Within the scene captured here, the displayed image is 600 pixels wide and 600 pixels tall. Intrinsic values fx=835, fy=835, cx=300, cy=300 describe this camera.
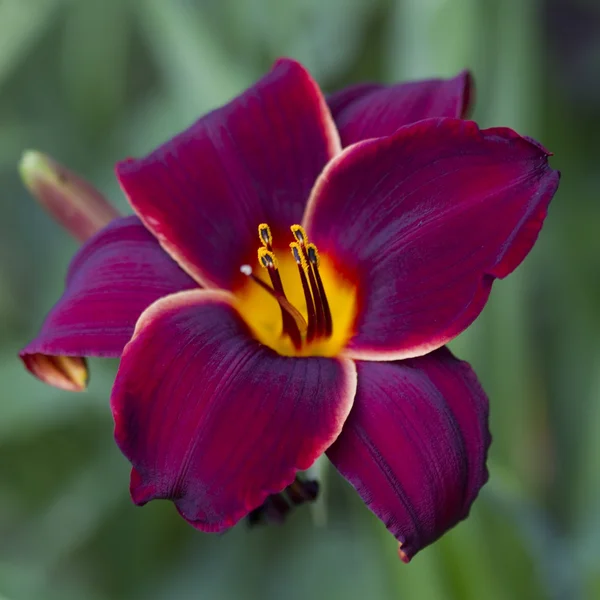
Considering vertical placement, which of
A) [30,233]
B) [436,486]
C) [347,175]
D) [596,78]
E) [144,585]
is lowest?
[144,585]

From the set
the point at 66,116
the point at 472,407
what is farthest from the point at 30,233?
the point at 472,407

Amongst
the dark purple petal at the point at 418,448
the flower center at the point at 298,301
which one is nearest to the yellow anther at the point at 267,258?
the flower center at the point at 298,301

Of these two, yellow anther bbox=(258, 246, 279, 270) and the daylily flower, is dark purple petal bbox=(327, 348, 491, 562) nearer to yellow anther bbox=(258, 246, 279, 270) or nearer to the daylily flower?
the daylily flower

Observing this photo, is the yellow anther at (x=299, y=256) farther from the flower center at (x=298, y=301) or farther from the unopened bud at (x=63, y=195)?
the unopened bud at (x=63, y=195)

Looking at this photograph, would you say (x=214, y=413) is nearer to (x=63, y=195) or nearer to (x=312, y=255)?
(x=312, y=255)

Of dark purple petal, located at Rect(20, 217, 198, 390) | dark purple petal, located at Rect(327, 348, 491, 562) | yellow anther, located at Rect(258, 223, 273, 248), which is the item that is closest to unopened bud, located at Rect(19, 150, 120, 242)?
dark purple petal, located at Rect(20, 217, 198, 390)

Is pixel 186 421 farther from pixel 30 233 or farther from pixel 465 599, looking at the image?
pixel 30 233
